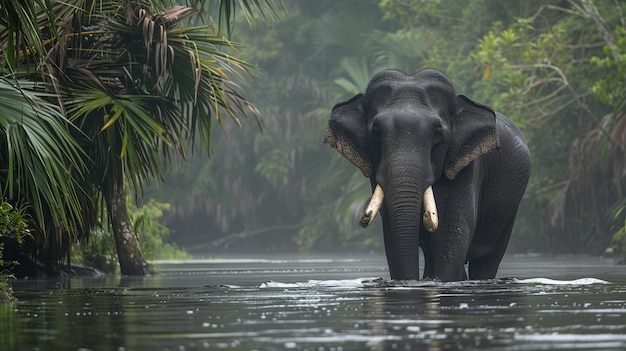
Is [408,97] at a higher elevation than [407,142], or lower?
higher

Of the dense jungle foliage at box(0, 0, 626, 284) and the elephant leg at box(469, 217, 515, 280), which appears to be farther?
the elephant leg at box(469, 217, 515, 280)

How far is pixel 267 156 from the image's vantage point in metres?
54.9

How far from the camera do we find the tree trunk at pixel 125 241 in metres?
21.4

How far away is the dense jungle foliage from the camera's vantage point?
16500 mm

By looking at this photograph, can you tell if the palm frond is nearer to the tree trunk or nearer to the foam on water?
the foam on water

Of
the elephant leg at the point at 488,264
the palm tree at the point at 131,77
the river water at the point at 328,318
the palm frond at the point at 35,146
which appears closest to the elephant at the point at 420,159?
the river water at the point at 328,318

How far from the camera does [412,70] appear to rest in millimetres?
47969

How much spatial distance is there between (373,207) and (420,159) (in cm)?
76

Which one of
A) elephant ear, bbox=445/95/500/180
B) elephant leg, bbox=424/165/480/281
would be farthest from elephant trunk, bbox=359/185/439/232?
elephant ear, bbox=445/95/500/180

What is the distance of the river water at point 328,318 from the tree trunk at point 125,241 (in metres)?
6.58

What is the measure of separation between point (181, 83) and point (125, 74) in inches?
27.3

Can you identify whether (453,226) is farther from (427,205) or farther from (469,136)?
(469,136)

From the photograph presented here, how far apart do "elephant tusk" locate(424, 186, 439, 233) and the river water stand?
571 millimetres

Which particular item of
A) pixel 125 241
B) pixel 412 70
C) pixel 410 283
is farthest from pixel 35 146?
pixel 412 70
